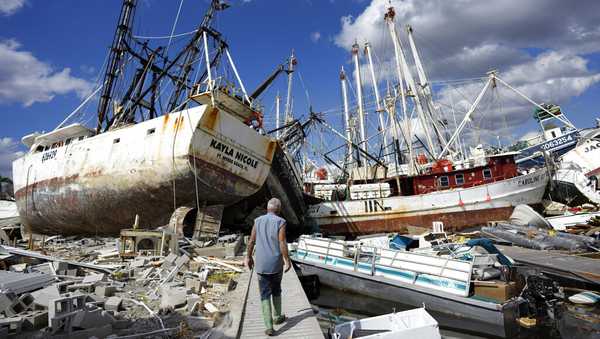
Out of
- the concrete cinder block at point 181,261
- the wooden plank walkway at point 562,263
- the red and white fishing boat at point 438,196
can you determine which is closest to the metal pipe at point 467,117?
the red and white fishing boat at point 438,196

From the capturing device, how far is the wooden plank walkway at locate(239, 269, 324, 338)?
4914 mm

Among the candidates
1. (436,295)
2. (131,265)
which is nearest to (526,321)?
(436,295)

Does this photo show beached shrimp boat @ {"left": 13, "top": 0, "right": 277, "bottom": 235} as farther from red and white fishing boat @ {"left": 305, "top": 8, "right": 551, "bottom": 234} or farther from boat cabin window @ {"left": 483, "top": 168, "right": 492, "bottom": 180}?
boat cabin window @ {"left": 483, "top": 168, "right": 492, "bottom": 180}

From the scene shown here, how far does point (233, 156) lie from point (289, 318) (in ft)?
31.7

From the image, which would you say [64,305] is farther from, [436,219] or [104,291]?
[436,219]

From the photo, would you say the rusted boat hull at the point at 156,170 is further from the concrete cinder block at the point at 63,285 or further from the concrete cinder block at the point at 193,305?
the concrete cinder block at the point at 193,305

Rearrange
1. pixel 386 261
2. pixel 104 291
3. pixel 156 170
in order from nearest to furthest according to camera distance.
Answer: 1. pixel 104 291
2. pixel 386 261
3. pixel 156 170

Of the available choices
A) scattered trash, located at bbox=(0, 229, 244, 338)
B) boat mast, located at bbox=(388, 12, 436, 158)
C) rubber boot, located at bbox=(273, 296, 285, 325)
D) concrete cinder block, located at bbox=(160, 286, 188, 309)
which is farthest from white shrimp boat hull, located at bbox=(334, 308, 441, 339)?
boat mast, located at bbox=(388, 12, 436, 158)

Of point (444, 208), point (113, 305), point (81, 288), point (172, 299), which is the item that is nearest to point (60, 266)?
point (81, 288)

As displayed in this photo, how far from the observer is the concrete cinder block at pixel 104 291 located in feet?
21.3

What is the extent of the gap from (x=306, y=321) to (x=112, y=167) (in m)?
12.9

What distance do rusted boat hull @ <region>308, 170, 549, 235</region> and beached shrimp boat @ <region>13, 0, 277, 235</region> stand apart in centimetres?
896

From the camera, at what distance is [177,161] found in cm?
1322

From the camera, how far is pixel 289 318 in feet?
18.4
